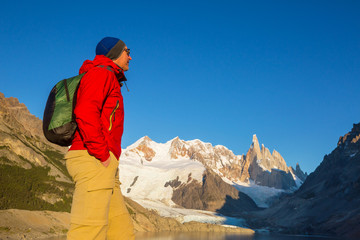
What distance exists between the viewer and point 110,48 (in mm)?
4531

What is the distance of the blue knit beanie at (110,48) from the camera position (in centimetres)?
452

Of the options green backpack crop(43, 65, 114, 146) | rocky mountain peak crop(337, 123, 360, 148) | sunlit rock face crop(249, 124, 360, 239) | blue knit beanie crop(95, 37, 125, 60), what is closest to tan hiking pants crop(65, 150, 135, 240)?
green backpack crop(43, 65, 114, 146)

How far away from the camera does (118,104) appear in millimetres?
4207

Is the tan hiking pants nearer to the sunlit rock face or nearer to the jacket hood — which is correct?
the jacket hood

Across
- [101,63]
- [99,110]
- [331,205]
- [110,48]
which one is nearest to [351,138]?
[331,205]

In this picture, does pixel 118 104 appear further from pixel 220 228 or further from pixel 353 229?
pixel 220 228

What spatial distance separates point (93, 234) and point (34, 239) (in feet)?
165

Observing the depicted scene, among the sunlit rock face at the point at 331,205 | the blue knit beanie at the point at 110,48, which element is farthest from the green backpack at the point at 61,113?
the sunlit rock face at the point at 331,205

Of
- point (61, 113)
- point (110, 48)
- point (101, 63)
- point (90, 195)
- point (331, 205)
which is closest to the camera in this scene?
point (90, 195)

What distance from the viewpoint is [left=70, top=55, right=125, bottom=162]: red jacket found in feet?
12.2

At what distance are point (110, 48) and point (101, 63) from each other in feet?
1.00

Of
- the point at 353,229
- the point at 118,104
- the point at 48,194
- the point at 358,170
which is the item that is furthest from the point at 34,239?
the point at 358,170

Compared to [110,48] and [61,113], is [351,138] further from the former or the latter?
[61,113]

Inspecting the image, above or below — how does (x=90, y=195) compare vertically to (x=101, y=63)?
below
